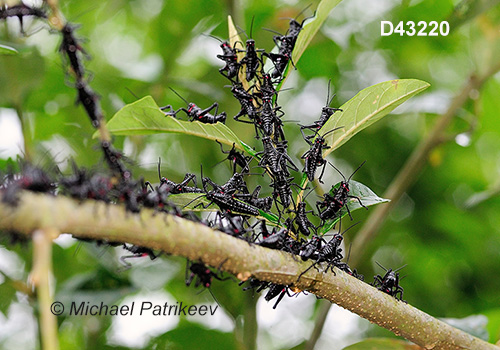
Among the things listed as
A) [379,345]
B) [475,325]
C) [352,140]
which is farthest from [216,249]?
[352,140]

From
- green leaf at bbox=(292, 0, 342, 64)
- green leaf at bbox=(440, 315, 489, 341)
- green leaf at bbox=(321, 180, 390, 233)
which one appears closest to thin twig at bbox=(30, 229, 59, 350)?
green leaf at bbox=(321, 180, 390, 233)

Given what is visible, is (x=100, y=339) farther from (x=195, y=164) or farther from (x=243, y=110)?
(x=243, y=110)

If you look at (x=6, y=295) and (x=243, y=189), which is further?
(x=6, y=295)

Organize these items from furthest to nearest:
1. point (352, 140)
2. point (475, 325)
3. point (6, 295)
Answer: point (352, 140), point (6, 295), point (475, 325)

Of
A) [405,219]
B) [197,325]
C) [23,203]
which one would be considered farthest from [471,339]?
[405,219]

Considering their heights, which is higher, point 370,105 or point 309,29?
point 309,29

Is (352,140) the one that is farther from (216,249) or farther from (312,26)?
(216,249)

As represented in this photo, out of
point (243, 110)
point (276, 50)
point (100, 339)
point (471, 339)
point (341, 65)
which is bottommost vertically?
point (100, 339)
